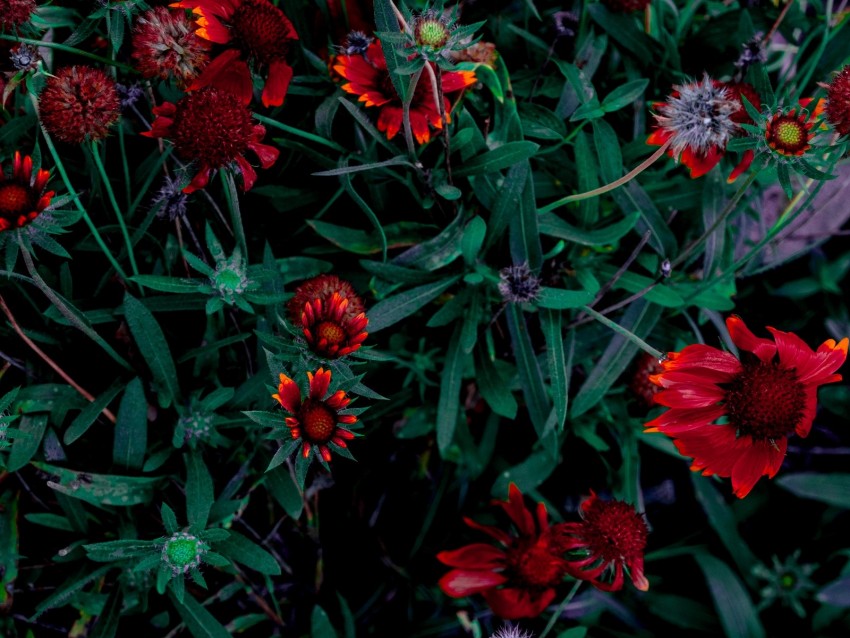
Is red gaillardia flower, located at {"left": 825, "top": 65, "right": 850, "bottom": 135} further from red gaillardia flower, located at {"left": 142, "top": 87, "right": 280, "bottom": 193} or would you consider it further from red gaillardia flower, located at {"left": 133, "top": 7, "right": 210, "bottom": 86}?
red gaillardia flower, located at {"left": 133, "top": 7, "right": 210, "bottom": 86}

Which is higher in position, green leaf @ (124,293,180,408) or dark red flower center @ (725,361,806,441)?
dark red flower center @ (725,361,806,441)

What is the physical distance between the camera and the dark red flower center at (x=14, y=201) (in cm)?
100

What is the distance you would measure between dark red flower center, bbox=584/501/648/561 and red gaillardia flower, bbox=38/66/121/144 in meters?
1.11

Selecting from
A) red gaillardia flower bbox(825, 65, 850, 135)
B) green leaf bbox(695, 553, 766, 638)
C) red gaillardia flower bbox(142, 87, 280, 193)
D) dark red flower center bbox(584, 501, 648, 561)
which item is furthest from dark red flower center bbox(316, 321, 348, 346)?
green leaf bbox(695, 553, 766, 638)

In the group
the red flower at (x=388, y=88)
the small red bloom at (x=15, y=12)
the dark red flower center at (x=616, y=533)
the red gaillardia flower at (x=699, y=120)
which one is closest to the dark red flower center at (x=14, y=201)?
the small red bloom at (x=15, y=12)

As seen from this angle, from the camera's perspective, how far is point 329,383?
1.07 metres

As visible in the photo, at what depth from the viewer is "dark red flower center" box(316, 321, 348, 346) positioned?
3.43ft

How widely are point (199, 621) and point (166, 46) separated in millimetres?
1073

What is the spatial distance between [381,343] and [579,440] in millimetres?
609

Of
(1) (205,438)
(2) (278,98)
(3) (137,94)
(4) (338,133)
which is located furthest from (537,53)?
(1) (205,438)

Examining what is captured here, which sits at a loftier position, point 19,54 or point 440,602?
point 19,54

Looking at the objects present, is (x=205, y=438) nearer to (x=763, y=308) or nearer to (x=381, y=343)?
(x=381, y=343)

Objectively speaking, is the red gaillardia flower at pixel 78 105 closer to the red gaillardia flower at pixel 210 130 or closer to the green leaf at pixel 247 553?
the red gaillardia flower at pixel 210 130

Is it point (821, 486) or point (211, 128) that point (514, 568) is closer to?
point (821, 486)
